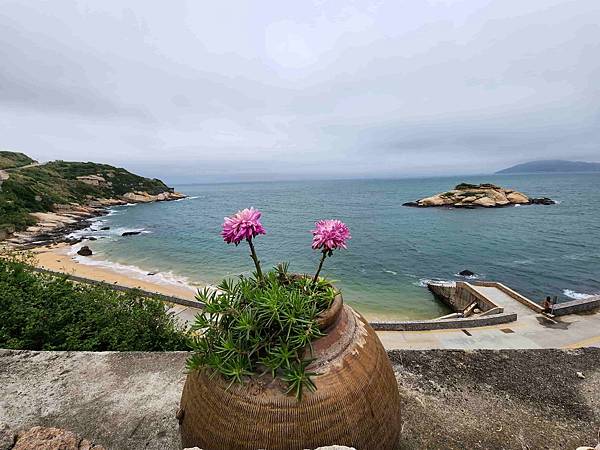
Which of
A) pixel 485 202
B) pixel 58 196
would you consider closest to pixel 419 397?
pixel 58 196

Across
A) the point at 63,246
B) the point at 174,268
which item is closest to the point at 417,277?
the point at 174,268

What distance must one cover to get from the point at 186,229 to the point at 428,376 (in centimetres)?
4634

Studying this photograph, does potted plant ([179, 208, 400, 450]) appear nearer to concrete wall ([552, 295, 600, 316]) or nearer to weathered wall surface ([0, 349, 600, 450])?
weathered wall surface ([0, 349, 600, 450])

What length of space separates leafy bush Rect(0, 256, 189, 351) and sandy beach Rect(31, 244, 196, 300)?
1165 centimetres

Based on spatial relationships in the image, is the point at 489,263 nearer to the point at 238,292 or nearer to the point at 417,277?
Result: the point at 417,277

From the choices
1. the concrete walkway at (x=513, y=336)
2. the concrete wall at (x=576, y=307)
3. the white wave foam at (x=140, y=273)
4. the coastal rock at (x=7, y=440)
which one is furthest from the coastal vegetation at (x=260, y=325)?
the white wave foam at (x=140, y=273)

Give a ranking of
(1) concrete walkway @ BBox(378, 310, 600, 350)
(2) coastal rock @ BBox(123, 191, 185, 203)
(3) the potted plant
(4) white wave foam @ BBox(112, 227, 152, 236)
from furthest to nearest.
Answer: (2) coastal rock @ BBox(123, 191, 185, 203) < (4) white wave foam @ BBox(112, 227, 152, 236) < (1) concrete walkway @ BBox(378, 310, 600, 350) < (3) the potted plant

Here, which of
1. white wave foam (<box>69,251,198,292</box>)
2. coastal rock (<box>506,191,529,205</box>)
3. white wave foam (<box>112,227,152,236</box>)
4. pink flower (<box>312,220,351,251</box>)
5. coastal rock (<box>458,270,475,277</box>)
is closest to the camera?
pink flower (<box>312,220,351,251</box>)

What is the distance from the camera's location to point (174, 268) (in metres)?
26.5

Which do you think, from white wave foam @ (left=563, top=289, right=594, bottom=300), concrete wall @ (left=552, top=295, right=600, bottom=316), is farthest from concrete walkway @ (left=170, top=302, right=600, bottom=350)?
white wave foam @ (left=563, top=289, right=594, bottom=300)

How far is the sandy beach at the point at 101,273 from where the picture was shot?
65.8 feet

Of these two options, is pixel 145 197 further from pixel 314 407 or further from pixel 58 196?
pixel 314 407

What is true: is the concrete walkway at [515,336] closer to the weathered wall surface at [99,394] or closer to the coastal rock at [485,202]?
the weathered wall surface at [99,394]

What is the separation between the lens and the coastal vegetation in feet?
6.68
